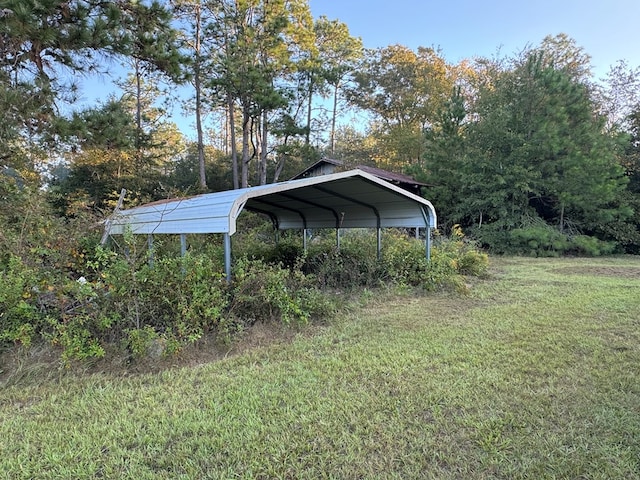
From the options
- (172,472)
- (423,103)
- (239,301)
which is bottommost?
(172,472)

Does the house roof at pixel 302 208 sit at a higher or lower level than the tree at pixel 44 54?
lower

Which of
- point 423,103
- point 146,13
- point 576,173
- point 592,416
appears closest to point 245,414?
point 592,416

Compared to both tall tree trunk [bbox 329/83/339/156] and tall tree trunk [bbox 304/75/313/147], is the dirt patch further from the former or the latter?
tall tree trunk [bbox 329/83/339/156]

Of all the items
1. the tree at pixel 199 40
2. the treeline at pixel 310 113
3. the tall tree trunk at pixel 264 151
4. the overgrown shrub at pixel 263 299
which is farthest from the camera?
the tall tree trunk at pixel 264 151

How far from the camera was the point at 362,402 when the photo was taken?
8.13ft

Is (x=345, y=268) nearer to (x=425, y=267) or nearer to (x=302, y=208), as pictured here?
(x=425, y=267)

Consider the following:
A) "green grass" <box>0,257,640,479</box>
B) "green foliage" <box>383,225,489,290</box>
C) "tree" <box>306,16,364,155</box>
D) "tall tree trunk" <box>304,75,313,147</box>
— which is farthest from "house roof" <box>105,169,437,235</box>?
"tree" <box>306,16,364,155</box>

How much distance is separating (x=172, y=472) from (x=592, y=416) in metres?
2.41

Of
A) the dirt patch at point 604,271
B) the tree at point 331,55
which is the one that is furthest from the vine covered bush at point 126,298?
the tree at point 331,55

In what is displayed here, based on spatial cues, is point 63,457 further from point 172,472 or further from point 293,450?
point 293,450

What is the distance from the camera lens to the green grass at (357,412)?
74.4 inches

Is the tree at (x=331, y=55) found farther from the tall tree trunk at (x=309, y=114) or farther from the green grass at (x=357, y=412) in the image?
the green grass at (x=357, y=412)

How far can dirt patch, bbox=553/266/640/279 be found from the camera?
7723 mm

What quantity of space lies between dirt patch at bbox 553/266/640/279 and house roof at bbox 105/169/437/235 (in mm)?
4391
